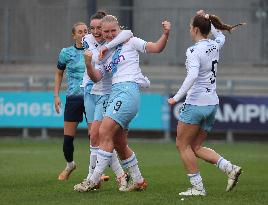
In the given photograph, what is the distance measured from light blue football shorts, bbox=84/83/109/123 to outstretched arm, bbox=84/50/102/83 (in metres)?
0.48

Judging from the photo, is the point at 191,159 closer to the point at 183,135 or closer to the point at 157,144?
the point at 183,135

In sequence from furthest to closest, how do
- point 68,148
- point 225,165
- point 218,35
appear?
point 68,148
point 218,35
point 225,165

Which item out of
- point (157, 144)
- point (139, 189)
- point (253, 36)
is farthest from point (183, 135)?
point (253, 36)

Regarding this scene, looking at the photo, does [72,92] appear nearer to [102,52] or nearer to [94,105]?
[94,105]

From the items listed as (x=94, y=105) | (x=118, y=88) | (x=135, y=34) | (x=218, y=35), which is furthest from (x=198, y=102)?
(x=135, y=34)

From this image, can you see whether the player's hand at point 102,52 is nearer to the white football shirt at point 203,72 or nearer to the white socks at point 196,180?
the white football shirt at point 203,72

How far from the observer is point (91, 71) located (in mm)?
12305

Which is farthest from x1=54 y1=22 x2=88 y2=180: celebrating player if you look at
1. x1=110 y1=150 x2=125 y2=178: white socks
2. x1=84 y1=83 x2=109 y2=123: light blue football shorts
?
x1=110 y1=150 x2=125 y2=178: white socks

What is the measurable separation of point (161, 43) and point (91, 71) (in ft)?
3.23

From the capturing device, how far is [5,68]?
2825 cm

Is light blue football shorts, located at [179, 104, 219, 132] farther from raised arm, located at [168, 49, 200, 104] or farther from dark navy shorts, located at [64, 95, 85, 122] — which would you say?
dark navy shorts, located at [64, 95, 85, 122]

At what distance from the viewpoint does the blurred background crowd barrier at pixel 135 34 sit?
24.1 meters

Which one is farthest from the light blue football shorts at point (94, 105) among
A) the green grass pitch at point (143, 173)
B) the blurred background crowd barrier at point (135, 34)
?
the blurred background crowd barrier at point (135, 34)

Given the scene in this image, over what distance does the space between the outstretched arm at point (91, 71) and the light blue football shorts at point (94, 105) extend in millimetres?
477
